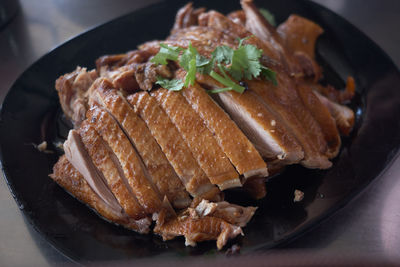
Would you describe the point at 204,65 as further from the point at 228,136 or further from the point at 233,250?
the point at 233,250

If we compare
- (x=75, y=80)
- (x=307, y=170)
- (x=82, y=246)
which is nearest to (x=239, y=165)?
(x=307, y=170)

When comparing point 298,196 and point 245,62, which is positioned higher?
point 245,62

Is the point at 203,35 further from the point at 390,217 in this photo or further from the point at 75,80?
the point at 390,217

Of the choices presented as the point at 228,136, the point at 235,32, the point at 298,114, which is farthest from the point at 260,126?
the point at 235,32

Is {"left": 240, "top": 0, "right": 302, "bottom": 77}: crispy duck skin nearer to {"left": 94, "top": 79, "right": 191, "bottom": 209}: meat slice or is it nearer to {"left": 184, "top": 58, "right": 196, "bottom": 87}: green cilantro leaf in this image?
{"left": 184, "top": 58, "right": 196, "bottom": 87}: green cilantro leaf

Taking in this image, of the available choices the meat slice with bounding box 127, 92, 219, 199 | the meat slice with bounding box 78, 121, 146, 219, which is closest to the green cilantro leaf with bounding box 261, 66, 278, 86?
the meat slice with bounding box 127, 92, 219, 199

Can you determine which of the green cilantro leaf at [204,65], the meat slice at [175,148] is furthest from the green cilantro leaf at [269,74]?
the meat slice at [175,148]
